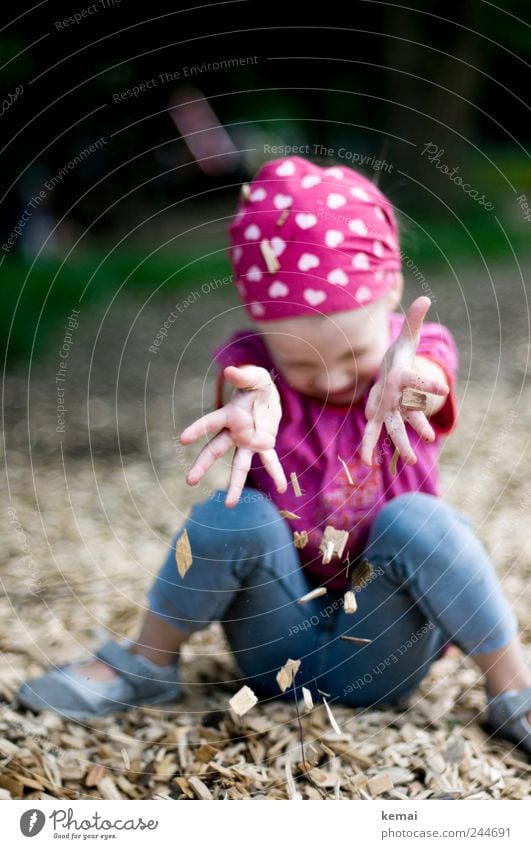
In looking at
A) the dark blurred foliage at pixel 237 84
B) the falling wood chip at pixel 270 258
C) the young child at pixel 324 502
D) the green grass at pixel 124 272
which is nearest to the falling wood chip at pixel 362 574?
the young child at pixel 324 502

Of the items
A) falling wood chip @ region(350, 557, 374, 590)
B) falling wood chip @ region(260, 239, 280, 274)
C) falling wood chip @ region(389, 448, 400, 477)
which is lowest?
falling wood chip @ region(350, 557, 374, 590)

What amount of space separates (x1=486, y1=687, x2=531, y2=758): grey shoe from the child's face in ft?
0.84

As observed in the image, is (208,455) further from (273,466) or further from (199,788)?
(199,788)

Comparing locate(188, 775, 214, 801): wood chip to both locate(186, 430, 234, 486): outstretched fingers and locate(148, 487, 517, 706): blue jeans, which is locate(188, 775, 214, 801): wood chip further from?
locate(186, 430, 234, 486): outstretched fingers

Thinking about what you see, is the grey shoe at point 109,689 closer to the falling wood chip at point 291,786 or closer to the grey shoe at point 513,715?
the falling wood chip at point 291,786

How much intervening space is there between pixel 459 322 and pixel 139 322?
730mm

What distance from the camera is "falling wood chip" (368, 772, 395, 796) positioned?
69 cm

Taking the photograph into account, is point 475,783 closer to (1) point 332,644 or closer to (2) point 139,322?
(1) point 332,644

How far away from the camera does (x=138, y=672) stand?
773mm

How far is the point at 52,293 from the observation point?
2088 millimetres

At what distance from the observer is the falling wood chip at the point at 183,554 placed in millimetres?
708

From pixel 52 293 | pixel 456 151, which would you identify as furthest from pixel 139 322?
pixel 456 151

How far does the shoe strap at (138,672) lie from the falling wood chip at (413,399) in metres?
0.31

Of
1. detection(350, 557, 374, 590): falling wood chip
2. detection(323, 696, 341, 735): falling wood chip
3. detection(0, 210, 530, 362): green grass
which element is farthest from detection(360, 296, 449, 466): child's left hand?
detection(0, 210, 530, 362): green grass
